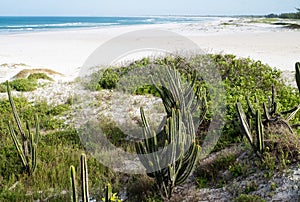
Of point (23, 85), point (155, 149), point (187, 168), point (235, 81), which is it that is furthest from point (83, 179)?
point (23, 85)

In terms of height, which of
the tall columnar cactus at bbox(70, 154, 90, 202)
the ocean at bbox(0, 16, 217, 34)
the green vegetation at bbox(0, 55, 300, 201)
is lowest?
the green vegetation at bbox(0, 55, 300, 201)

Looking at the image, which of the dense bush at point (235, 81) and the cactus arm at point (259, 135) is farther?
the dense bush at point (235, 81)

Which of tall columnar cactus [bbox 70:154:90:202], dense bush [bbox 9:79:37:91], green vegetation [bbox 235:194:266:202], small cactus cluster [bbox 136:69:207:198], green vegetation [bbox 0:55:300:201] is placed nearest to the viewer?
tall columnar cactus [bbox 70:154:90:202]

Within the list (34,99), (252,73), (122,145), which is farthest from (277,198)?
(34,99)

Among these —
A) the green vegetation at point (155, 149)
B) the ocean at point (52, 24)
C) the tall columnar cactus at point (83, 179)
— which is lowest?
the green vegetation at point (155, 149)

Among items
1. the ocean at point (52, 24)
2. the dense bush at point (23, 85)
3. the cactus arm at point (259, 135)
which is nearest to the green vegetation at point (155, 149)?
the cactus arm at point (259, 135)

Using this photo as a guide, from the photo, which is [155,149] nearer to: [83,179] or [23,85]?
[83,179]

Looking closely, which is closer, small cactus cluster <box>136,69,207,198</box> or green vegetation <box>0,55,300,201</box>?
small cactus cluster <box>136,69,207,198</box>

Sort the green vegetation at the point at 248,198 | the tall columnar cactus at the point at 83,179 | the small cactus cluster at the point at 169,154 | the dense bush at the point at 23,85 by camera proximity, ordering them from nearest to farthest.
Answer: the tall columnar cactus at the point at 83,179 < the green vegetation at the point at 248,198 < the small cactus cluster at the point at 169,154 < the dense bush at the point at 23,85

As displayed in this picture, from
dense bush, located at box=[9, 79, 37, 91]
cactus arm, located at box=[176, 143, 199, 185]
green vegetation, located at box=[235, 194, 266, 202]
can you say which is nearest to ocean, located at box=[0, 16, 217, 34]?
dense bush, located at box=[9, 79, 37, 91]

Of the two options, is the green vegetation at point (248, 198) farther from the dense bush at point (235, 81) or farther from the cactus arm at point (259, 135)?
the dense bush at point (235, 81)

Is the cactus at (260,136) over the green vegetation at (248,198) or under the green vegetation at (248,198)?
over

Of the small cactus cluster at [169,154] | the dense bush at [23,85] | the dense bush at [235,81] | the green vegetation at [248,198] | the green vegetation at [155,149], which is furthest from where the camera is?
the dense bush at [23,85]

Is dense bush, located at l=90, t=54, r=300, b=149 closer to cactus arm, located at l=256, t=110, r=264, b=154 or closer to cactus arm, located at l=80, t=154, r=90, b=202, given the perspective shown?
cactus arm, located at l=256, t=110, r=264, b=154
